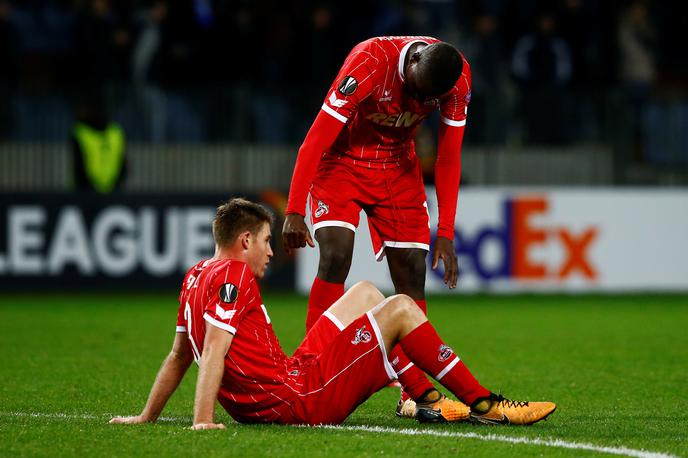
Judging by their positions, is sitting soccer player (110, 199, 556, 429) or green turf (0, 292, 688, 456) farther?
sitting soccer player (110, 199, 556, 429)

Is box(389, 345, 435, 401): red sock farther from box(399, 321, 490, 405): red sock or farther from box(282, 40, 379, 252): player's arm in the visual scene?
box(282, 40, 379, 252): player's arm

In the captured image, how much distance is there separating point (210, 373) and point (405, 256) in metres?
2.03

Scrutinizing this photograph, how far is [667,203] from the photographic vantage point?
15.6 metres

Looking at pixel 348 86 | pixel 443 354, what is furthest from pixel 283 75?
pixel 443 354

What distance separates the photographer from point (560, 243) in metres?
15.1

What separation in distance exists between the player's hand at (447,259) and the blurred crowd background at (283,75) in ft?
26.9

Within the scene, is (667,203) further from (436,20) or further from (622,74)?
(436,20)

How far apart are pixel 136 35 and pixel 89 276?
321 cm

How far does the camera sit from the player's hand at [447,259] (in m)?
6.64

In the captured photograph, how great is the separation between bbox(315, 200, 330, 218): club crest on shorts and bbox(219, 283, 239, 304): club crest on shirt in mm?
1634

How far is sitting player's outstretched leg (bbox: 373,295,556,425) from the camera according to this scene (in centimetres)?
592

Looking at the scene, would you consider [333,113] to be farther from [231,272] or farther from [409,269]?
[231,272]

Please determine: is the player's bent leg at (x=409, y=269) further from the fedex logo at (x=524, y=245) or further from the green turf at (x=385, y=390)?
the fedex logo at (x=524, y=245)

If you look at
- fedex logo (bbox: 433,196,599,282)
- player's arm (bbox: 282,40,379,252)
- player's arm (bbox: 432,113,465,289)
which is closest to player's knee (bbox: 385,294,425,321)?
player's arm (bbox: 282,40,379,252)
